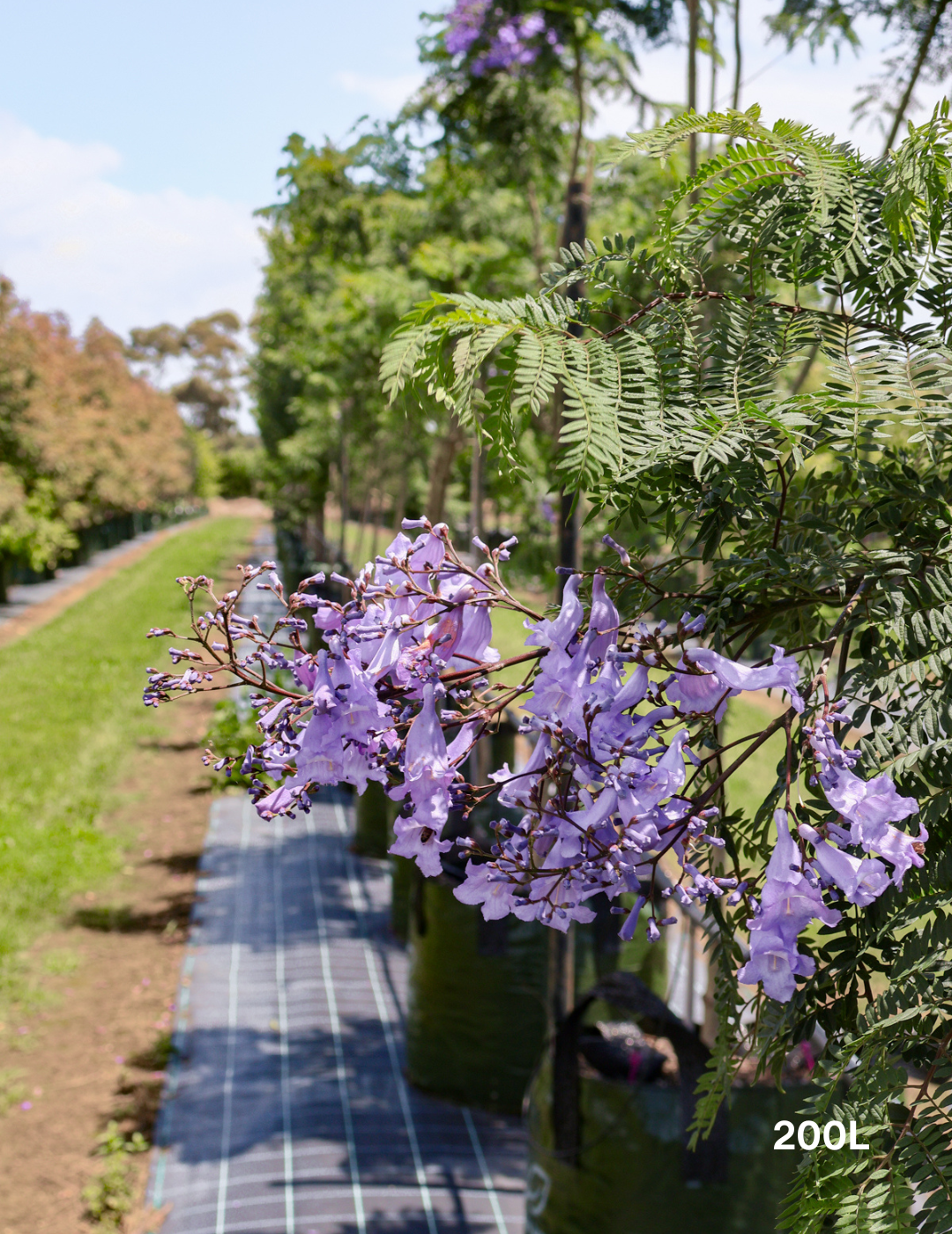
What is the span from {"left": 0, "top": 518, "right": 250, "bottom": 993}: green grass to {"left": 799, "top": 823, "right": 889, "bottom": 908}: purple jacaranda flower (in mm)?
1335

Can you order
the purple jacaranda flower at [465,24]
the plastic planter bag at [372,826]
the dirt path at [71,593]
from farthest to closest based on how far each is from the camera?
the dirt path at [71,593]
the plastic planter bag at [372,826]
the purple jacaranda flower at [465,24]

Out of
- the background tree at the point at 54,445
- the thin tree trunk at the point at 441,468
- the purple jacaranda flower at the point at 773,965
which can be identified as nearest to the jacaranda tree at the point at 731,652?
the purple jacaranda flower at the point at 773,965

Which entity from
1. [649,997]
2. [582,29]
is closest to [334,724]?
[649,997]

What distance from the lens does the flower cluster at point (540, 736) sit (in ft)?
2.95

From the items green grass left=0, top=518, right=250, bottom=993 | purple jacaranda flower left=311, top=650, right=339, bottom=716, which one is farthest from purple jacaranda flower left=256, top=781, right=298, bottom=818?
green grass left=0, top=518, right=250, bottom=993

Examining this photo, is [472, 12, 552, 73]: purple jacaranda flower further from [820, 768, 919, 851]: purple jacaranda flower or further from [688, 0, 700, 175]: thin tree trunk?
[820, 768, 919, 851]: purple jacaranda flower

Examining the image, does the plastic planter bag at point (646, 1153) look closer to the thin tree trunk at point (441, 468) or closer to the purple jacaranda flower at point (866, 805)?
the purple jacaranda flower at point (866, 805)

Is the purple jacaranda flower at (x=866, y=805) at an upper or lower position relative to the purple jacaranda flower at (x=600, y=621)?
lower

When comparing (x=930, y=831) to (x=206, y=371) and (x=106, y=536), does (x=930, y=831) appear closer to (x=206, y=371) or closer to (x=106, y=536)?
(x=106, y=536)

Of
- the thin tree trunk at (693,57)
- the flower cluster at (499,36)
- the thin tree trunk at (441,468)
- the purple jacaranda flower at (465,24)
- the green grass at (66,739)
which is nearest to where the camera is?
the thin tree trunk at (693,57)

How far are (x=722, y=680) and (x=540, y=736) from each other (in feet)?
0.64

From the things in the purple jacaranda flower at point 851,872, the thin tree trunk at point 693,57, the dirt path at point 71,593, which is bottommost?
the dirt path at point 71,593

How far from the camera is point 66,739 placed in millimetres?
12297

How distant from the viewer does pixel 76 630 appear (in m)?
19.3
